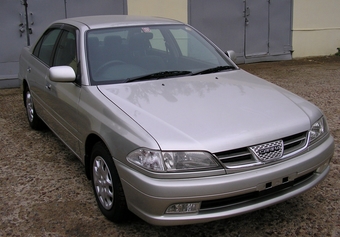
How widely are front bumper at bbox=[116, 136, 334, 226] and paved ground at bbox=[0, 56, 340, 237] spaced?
433 millimetres

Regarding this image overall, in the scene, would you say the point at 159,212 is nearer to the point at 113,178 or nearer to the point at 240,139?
the point at 113,178

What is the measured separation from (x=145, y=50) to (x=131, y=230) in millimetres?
1820

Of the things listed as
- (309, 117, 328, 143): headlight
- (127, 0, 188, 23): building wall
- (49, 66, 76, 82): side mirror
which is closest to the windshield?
(49, 66, 76, 82): side mirror

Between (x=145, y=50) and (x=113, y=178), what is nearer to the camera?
(x=113, y=178)

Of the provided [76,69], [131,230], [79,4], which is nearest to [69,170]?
[76,69]

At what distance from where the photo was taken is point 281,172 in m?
3.04

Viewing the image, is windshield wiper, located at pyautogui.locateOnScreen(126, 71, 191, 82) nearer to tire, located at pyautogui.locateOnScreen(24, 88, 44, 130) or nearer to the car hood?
the car hood

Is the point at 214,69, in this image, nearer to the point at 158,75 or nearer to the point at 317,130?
the point at 158,75

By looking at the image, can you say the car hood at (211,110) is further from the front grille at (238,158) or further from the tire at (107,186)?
the tire at (107,186)

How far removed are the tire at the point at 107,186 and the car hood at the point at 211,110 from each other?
0.41m

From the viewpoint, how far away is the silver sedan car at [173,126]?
2887 millimetres

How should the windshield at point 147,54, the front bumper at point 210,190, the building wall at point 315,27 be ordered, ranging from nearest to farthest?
the front bumper at point 210,190 → the windshield at point 147,54 → the building wall at point 315,27

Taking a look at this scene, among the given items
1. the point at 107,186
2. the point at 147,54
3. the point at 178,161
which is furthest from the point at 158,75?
the point at 178,161

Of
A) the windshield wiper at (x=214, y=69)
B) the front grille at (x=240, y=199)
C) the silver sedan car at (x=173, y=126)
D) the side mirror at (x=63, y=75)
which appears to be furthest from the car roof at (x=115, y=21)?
the front grille at (x=240, y=199)
